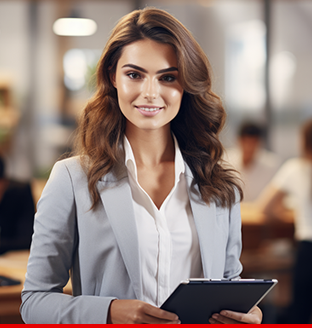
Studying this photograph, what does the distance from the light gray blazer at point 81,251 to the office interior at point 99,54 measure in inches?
196

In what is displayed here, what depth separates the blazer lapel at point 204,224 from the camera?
127 cm

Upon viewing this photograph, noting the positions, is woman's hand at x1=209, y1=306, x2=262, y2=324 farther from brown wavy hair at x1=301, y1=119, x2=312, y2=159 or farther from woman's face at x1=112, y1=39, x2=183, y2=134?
brown wavy hair at x1=301, y1=119, x2=312, y2=159

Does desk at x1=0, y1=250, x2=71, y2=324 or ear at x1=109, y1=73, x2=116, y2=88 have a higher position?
ear at x1=109, y1=73, x2=116, y2=88

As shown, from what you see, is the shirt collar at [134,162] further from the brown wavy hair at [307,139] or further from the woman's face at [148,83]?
the brown wavy hair at [307,139]

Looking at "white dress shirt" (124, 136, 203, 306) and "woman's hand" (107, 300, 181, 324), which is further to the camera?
"white dress shirt" (124, 136, 203, 306)

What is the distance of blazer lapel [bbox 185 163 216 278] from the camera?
1269mm

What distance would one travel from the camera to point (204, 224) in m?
1.30

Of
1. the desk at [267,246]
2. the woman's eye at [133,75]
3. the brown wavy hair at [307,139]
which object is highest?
the woman's eye at [133,75]

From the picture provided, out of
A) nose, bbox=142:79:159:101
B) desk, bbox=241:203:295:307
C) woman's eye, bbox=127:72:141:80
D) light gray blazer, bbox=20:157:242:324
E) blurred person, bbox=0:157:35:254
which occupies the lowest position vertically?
desk, bbox=241:203:295:307

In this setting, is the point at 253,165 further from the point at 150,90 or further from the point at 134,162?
the point at 150,90

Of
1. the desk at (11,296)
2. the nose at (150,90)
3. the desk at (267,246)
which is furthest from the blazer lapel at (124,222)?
the desk at (267,246)

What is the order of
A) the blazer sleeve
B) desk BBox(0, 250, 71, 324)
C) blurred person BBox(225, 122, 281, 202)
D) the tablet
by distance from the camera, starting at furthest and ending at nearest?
1. blurred person BBox(225, 122, 281, 202)
2. desk BBox(0, 250, 71, 324)
3. the blazer sleeve
4. the tablet

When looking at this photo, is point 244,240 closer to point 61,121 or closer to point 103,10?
point 61,121

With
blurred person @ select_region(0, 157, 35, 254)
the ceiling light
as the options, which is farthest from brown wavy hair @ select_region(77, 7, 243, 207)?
the ceiling light
